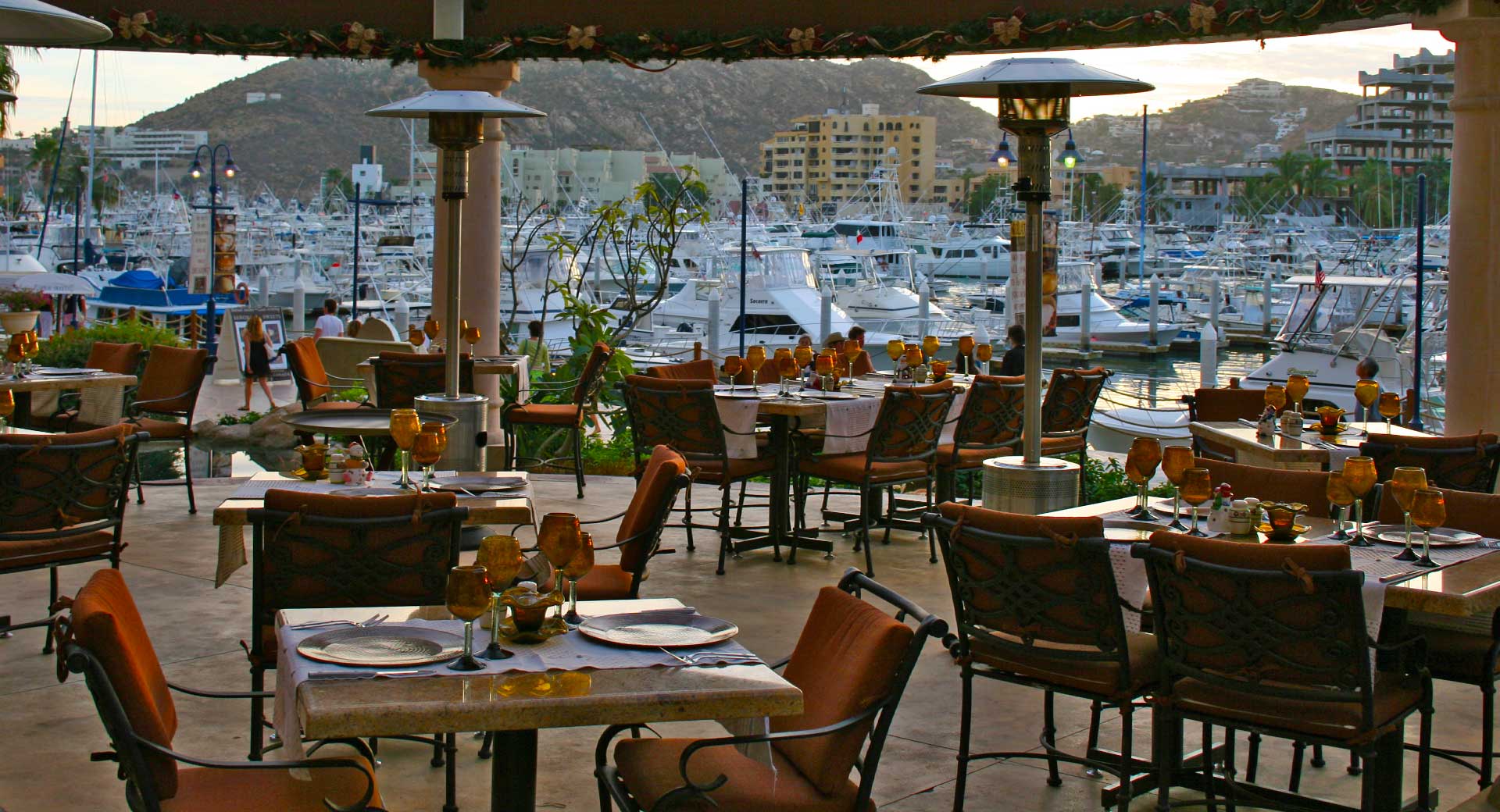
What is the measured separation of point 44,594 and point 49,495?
170 cm

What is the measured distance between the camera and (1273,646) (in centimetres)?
350

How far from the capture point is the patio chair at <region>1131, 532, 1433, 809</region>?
11.2ft

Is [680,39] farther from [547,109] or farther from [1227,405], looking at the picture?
[547,109]

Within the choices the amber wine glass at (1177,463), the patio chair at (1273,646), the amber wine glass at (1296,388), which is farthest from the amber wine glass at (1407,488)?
the amber wine glass at (1296,388)

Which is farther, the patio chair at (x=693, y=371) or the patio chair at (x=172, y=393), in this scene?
the patio chair at (x=693, y=371)

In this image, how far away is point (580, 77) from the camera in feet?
200

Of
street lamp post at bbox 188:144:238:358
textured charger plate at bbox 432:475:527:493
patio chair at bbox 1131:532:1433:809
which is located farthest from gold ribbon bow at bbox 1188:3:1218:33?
street lamp post at bbox 188:144:238:358

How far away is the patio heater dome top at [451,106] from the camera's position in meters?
6.73

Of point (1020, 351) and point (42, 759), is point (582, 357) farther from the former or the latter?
point (42, 759)

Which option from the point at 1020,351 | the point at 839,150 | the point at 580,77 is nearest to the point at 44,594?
the point at 1020,351

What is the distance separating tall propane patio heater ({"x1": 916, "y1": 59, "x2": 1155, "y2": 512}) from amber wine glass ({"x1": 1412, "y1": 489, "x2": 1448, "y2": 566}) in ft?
5.58

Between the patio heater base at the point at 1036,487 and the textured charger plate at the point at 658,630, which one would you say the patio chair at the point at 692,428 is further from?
the textured charger plate at the point at 658,630

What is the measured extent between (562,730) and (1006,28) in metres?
5.30

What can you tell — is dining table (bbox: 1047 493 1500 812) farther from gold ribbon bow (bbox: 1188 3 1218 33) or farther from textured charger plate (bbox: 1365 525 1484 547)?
gold ribbon bow (bbox: 1188 3 1218 33)
